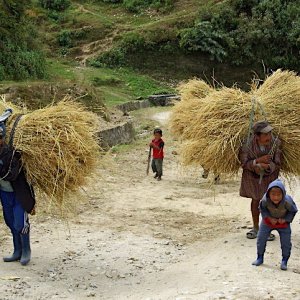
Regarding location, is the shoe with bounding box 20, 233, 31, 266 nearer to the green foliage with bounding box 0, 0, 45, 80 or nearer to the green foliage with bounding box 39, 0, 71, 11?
the green foliage with bounding box 0, 0, 45, 80

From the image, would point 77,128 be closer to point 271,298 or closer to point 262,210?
point 262,210

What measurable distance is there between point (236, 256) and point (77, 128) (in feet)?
6.44

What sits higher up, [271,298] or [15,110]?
[15,110]

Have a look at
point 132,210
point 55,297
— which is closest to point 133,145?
point 132,210

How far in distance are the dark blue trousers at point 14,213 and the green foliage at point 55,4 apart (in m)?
33.3

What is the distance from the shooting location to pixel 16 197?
210 inches

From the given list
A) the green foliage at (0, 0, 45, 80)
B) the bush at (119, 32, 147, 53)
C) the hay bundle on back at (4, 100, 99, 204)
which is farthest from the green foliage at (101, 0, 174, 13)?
the hay bundle on back at (4, 100, 99, 204)

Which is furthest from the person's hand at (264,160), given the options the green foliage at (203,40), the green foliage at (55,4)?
the green foliage at (55,4)

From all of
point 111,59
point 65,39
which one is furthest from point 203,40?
point 65,39

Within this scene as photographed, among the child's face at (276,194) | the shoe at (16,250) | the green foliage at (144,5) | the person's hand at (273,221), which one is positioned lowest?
the shoe at (16,250)

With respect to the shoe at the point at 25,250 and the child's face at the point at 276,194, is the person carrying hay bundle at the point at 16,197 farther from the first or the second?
the child's face at the point at 276,194

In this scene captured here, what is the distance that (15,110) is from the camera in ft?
18.9

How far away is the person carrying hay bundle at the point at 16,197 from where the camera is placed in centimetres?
518

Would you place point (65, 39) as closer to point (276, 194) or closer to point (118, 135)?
point (118, 135)
